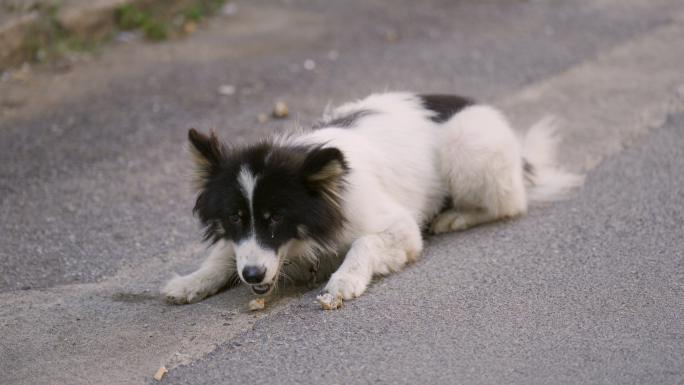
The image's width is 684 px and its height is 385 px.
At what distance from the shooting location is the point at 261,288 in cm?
405

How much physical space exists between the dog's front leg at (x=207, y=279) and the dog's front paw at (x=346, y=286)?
2.49 feet

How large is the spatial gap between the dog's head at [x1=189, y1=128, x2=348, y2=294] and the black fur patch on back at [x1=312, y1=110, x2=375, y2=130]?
833 mm

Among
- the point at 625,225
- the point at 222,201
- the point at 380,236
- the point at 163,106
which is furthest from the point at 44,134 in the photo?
the point at 625,225

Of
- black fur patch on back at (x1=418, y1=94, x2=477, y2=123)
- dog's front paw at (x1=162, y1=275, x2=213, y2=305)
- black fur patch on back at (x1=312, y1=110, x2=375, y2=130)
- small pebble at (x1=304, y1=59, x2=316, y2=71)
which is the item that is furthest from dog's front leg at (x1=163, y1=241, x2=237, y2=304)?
small pebble at (x1=304, y1=59, x2=316, y2=71)

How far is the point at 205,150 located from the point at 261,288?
96 cm

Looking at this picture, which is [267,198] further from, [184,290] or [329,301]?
[184,290]

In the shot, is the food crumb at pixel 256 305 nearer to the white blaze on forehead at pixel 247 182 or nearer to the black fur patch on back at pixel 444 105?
the white blaze on forehead at pixel 247 182

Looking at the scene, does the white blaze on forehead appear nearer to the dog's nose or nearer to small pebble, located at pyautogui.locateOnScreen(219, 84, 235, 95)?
the dog's nose

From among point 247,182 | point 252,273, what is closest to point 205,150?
point 247,182

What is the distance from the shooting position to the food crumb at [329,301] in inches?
153

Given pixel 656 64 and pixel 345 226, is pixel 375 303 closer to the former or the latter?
pixel 345 226

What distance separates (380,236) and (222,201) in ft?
3.65

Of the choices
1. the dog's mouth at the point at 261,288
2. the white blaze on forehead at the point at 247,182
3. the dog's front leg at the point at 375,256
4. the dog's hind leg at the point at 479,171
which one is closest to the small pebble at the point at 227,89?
the dog's hind leg at the point at 479,171

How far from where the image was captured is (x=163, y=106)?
7691 millimetres
